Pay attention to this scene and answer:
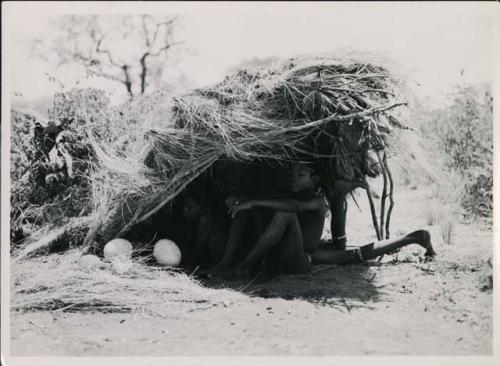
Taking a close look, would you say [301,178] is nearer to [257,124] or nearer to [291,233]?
[291,233]

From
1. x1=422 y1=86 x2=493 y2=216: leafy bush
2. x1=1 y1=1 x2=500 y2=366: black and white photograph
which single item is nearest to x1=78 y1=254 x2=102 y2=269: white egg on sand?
x1=1 y1=1 x2=500 y2=366: black and white photograph

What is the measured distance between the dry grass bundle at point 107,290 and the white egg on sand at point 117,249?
0.08 meters

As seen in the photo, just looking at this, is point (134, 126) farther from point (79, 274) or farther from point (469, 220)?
point (469, 220)

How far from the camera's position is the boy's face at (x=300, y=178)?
515cm

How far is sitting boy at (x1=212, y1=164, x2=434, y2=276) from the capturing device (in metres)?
5.02

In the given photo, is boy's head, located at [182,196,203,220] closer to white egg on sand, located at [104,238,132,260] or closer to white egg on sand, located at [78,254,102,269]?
white egg on sand, located at [104,238,132,260]

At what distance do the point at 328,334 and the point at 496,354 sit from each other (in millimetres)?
1252

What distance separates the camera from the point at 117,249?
16.8ft

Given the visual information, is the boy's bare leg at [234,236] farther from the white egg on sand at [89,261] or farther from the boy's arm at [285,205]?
the white egg on sand at [89,261]

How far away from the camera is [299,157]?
17.7 feet

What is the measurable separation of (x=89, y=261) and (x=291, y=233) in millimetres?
1626

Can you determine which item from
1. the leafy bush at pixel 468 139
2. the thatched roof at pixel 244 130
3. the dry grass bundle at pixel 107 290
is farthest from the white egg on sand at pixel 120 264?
the leafy bush at pixel 468 139

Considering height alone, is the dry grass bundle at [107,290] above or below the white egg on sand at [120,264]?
below

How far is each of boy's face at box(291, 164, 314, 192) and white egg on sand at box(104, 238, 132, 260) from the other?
144 cm
